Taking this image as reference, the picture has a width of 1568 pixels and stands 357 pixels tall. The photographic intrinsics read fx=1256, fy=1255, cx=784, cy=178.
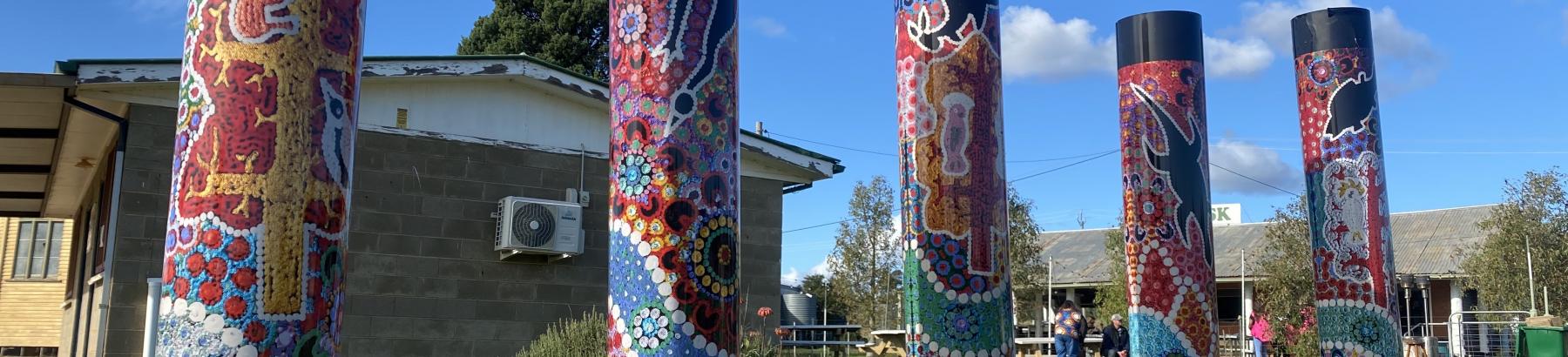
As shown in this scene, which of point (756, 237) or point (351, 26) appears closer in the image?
point (351, 26)

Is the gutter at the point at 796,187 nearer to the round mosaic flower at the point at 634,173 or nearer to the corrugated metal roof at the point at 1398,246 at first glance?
the round mosaic flower at the point at 634,173

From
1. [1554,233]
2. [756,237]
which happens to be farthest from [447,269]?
[1554,233]

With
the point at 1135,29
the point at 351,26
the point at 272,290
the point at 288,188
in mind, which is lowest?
the point at 272,290

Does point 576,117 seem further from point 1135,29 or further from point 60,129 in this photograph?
point 1135,29

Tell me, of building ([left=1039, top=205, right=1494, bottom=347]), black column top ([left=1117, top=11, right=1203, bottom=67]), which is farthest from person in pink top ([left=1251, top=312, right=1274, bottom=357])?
building ([left=1039, top=205, right=1494, bottom=347])

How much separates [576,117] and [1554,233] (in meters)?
18.2

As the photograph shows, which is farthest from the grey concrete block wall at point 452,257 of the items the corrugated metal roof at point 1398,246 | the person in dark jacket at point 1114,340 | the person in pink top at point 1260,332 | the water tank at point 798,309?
the water tank at point 798,309

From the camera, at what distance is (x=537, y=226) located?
11.9 metres

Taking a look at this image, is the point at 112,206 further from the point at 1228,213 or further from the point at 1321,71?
the point at 1228,213

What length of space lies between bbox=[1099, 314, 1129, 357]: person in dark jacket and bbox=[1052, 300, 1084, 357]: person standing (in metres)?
0.53

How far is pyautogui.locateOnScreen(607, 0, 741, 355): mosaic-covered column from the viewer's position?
515 cm

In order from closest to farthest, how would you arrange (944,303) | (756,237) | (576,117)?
(944,303) → (576,117) → (756,237)

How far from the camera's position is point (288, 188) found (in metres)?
4.20

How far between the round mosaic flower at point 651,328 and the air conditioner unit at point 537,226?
6.79 metres
